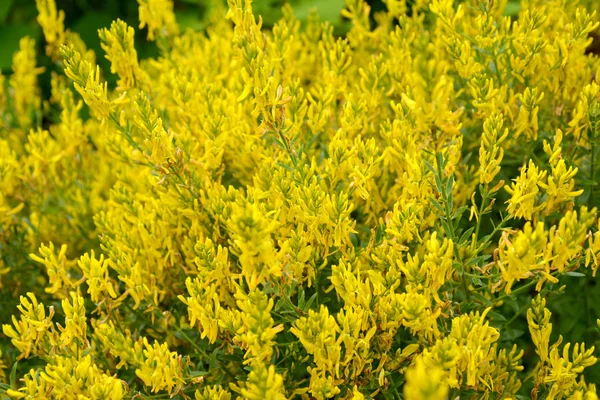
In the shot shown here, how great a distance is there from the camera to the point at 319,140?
2.85 metres

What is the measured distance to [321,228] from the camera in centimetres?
212

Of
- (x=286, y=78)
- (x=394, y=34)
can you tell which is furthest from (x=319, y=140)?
(x=394, y=34)

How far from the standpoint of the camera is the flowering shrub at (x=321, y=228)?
5.98 feet

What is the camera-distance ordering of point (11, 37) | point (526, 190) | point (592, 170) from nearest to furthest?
1. point (526, 190)
2. point (592, 170)
3. point (11, 37)

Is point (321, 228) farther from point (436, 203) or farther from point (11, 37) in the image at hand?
point (11, 37)

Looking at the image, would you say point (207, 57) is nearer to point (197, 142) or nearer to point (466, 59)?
point (197, 142)

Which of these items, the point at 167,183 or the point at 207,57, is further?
the point at 207,57

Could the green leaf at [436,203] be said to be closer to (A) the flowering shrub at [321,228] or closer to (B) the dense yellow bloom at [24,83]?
(A) the flowering shrub at [321,228]

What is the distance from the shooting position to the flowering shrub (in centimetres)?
182

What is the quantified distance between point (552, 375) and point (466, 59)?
1.08 metres

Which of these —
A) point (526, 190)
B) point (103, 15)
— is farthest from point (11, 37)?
point (526, 190)

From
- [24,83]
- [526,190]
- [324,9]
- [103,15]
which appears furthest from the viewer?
[103,15]

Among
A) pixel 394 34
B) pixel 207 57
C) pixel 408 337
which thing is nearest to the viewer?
pixel 408 337

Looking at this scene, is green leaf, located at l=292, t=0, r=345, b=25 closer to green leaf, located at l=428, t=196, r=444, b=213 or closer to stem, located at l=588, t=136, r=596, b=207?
stem, located at l=588, t=136, r=596, b=207
